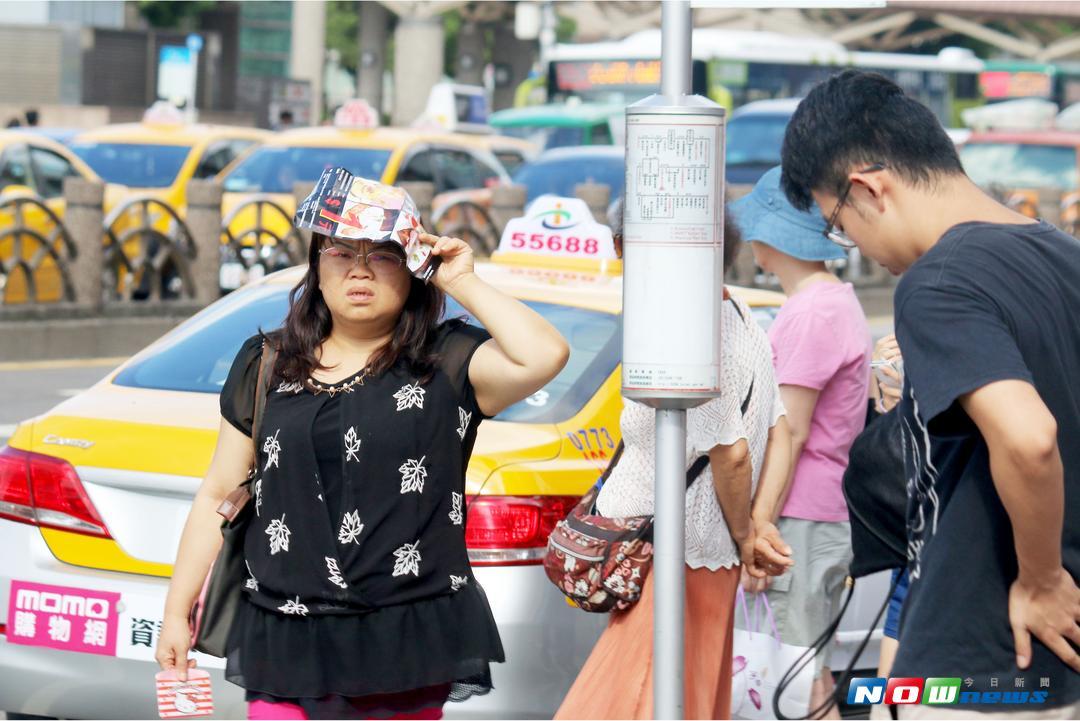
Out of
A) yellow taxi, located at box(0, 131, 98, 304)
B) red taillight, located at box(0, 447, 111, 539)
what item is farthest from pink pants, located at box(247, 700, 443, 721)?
yellow taxi, located at box(0, 131, 98, 304)

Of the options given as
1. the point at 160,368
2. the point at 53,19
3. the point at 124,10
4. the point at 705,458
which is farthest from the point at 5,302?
the point at 124,10

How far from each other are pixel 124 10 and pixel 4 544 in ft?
157

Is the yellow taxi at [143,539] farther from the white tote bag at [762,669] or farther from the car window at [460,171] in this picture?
the car window at [460,171]

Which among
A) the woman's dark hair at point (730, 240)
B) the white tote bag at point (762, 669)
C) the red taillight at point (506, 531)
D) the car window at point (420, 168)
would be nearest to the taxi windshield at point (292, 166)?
the car window at point (420, 168)

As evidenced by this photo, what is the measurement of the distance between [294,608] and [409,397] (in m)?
0.46

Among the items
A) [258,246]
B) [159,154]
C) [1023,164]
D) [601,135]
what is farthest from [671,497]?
[1023,164]

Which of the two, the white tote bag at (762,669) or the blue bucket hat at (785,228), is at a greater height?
the blue bucket hat at (785,228)

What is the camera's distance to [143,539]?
4512 mm

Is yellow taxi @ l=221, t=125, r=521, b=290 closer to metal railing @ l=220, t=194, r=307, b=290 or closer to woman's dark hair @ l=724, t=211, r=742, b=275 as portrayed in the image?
metal railing @ l=220, t=194, r=307, b=290

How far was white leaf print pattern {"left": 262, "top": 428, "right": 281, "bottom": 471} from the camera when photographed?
3.43m

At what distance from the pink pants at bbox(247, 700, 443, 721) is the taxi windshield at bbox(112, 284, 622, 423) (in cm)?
141

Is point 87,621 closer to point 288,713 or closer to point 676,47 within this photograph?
point 288,713

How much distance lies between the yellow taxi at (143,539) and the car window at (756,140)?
20.4 metres

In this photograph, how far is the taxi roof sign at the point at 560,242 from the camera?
590 centimetres
